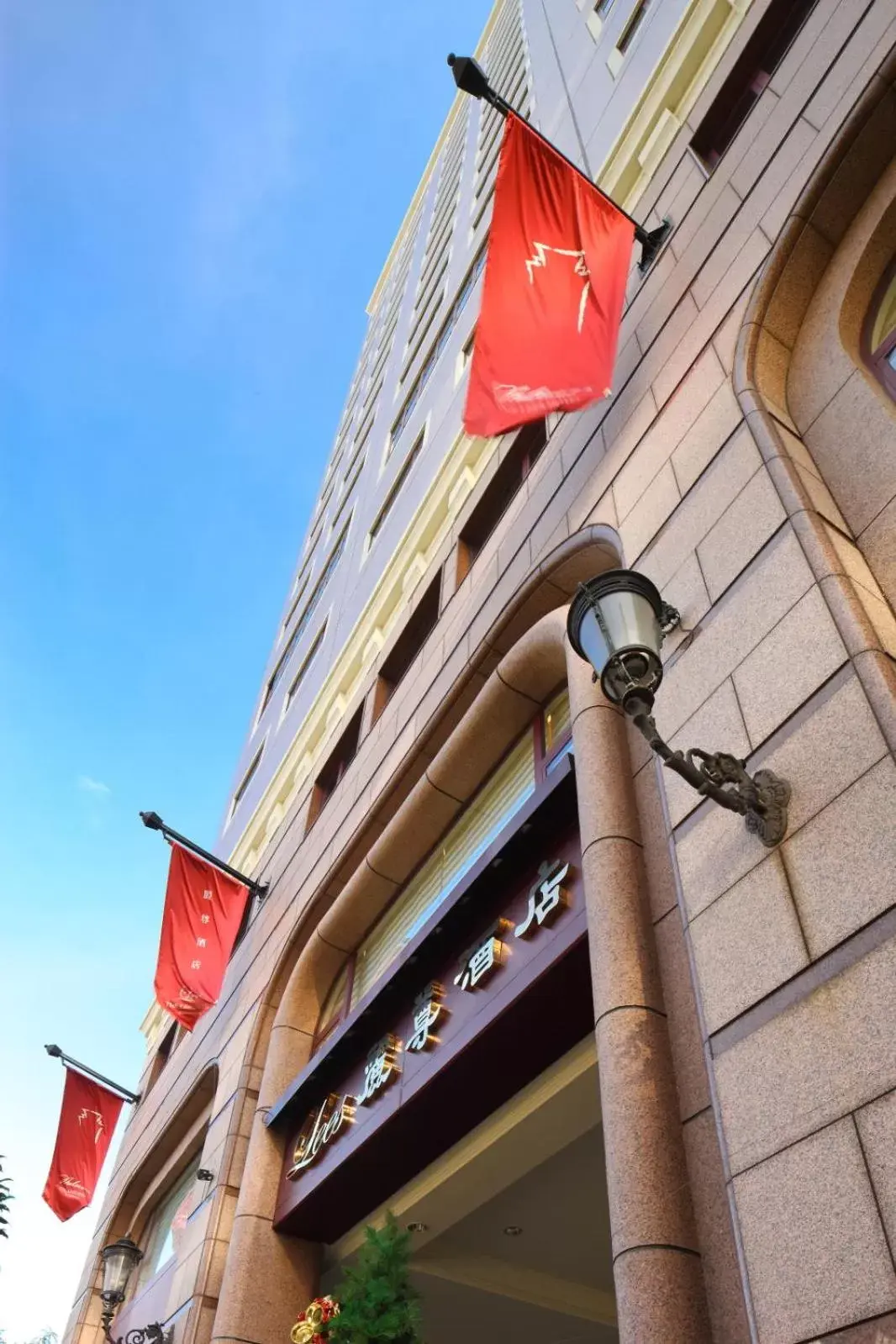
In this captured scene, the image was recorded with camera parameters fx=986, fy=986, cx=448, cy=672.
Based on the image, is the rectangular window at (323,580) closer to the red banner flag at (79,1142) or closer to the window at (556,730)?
the red banner flag at (79,1142)

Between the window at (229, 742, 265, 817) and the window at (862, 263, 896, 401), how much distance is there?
1898 cm

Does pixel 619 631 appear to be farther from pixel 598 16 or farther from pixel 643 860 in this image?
pixel 598 16

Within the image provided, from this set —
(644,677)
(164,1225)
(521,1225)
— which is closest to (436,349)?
(164,1225)

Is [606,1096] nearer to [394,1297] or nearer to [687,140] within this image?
[394,1297]

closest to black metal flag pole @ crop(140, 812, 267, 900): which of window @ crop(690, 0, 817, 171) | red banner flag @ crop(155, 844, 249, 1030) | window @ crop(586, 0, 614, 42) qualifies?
red banner flag @ crop(155, 844, 249, 1030)

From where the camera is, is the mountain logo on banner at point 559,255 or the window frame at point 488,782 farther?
the window frame at point 488,782

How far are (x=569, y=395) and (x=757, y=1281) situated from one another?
17.4ft

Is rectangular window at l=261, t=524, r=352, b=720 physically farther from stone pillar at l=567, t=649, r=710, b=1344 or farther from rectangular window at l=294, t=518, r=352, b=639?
stone pillar at l=567, t=649, r=710, b=1344

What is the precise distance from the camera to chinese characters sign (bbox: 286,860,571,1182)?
20.7ft

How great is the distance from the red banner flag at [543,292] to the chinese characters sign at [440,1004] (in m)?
3.23

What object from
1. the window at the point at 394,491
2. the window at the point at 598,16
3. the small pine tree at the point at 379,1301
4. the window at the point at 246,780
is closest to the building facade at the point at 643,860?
the small pine tree at the point at 379,1301

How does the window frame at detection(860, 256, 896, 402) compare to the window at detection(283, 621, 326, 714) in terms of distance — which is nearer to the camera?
the window frame at detection(860, 256, 896, 402)

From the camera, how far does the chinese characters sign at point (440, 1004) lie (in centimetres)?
632

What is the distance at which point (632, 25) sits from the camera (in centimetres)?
1341
